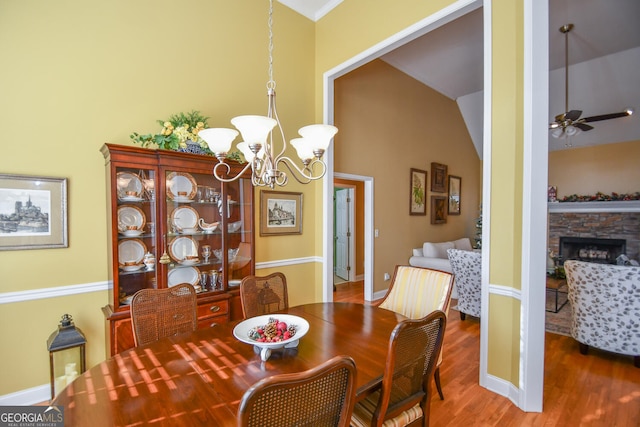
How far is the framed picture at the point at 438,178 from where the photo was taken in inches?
241

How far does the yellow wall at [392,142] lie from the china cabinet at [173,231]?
2144 mm

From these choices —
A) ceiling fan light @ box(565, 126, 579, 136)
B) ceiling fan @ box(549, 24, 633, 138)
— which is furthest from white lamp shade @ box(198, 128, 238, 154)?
ceiling fan light @ box(565, 126, 579, 136)

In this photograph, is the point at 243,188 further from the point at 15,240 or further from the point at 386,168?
the point at 386,168

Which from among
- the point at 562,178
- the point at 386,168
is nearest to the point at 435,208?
the point at 386,168

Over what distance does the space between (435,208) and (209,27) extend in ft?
16.8

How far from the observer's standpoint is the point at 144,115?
2551 mm

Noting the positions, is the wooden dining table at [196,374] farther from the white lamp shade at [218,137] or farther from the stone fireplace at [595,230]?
the stone fireplace at [595,230]

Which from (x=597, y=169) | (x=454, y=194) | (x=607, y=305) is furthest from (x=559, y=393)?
(x=597, y=169)

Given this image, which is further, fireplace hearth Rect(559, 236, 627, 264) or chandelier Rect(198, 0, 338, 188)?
fireplace hearth Rect(559, 236, 627, 264)

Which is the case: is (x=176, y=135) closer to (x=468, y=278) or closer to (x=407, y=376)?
(x=407, y=376)

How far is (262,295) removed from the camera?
227cm

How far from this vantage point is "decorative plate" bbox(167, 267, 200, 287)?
2512 mm

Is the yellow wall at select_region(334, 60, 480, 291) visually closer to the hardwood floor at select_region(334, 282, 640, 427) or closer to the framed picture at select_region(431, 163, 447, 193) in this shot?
the framed picture at select_region(431, 163, 447, 193)

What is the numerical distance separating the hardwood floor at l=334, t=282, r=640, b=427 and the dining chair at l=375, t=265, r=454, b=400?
240 mm
